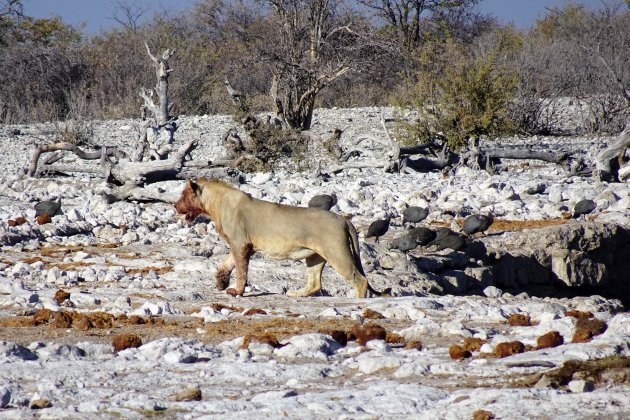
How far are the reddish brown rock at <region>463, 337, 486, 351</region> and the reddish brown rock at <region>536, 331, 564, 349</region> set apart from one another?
39cm

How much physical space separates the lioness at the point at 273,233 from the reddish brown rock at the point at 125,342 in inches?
111

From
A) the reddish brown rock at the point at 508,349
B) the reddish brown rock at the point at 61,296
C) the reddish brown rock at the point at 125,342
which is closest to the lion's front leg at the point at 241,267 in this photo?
the reddish brown rock at the point at 61,296

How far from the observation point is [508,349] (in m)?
6.18

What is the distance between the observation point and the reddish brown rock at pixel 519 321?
777cm

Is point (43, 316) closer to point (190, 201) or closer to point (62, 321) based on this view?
point (62, 321)

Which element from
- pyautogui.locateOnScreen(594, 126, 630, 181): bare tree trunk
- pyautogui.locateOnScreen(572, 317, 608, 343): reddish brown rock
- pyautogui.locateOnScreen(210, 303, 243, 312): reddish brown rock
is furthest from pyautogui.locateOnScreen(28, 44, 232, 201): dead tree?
pyautogui.locateOnScreen(572, 317, 608, 343): reddish brown rock

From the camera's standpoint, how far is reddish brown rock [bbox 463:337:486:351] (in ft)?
21.0

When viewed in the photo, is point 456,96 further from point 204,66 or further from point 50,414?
point 50,414

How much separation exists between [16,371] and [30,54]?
29327 millimetres

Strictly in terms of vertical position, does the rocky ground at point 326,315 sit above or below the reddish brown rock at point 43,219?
below

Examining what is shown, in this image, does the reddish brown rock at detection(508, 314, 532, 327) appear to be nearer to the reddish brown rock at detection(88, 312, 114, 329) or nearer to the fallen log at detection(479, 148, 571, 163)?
the reddish brown rock at detection(88, 312, 114, 329)

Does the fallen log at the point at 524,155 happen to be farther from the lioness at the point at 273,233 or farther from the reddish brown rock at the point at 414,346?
the reddish brown rock at the point at 414,346

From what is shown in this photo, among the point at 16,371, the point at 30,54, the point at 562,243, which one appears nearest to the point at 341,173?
the point at 562,243

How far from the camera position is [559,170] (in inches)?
785
